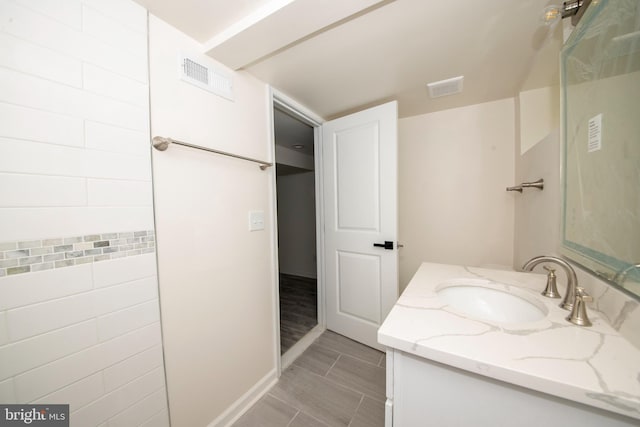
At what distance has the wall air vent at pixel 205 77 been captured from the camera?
1.00 meters

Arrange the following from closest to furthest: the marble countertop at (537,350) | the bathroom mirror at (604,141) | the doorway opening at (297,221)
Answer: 1. the marble countertop at (537,350)
2. the bathroom mirror at (604,141)
3. the doorway opening at (297,221)

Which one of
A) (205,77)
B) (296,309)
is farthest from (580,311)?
(296,309)

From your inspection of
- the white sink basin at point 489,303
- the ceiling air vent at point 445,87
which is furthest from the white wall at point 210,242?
the ceiling air vent at point 445,87

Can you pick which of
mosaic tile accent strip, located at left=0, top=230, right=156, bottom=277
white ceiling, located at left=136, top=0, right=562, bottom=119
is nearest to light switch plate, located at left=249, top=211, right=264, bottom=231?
mosaic tile accent strip, located at left=0, top=230, right=156, bottom=277

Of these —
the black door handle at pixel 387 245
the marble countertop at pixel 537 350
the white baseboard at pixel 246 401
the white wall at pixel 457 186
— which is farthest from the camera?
the white wall at pixel 457 186

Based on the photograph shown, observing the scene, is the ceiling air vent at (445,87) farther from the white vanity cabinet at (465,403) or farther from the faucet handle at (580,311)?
the white vanity cabinet at (465,403)

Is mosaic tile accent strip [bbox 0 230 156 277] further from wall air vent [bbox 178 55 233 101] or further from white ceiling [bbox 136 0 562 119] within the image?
white ceiling [bbox 136 0 562 119]

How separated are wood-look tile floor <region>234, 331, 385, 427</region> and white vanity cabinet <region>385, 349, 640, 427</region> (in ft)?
2.47

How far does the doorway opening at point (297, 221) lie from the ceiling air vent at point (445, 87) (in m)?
1.29

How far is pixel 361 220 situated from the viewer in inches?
71.1

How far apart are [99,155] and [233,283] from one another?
83 cm

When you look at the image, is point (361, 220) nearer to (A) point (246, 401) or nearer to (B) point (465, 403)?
(B) point (465, 403)

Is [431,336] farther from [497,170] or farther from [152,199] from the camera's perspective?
[497,170]

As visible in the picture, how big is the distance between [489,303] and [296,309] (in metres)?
2.03
